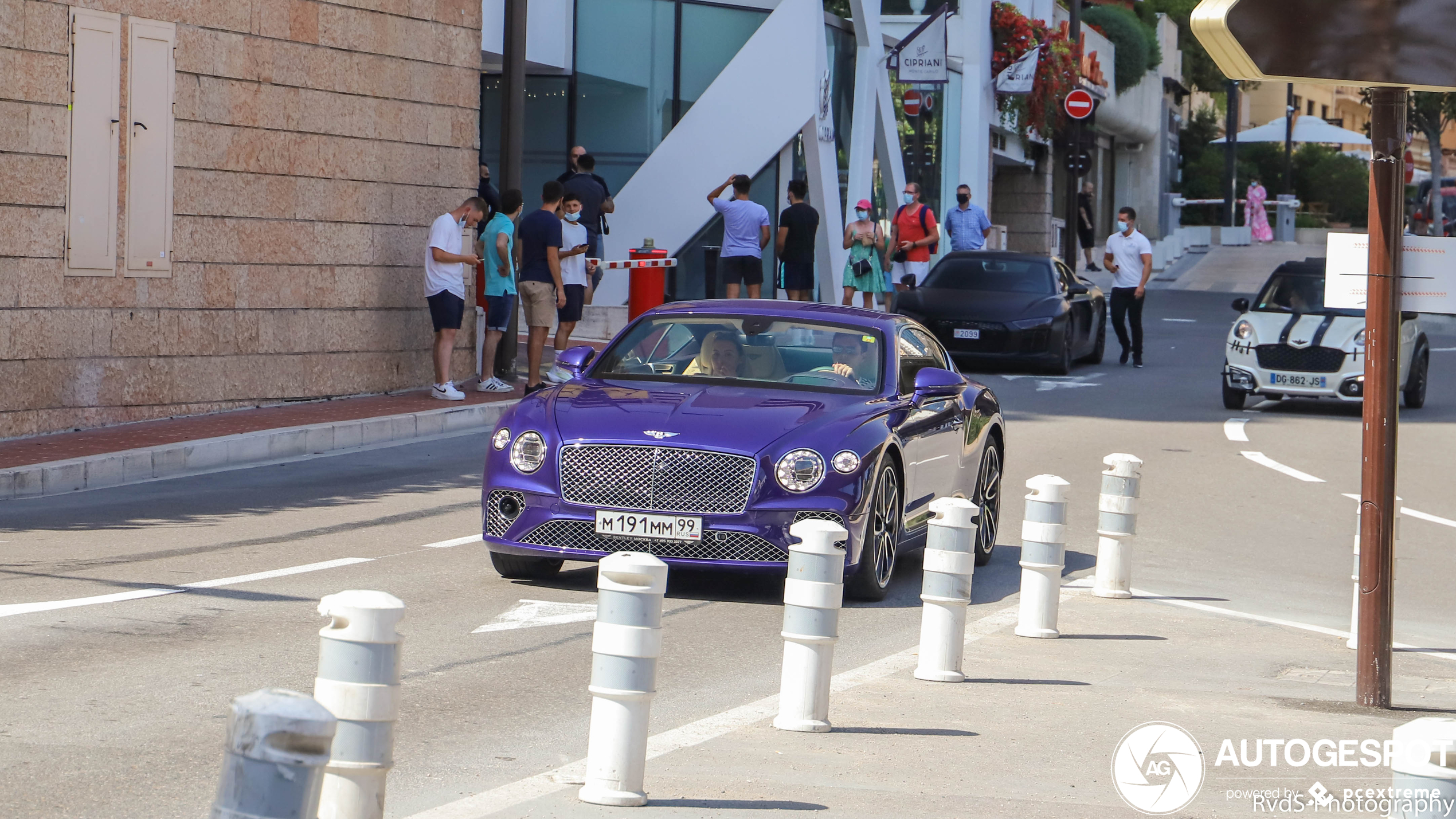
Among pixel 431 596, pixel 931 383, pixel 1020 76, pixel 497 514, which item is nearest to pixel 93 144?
pixel 497 514

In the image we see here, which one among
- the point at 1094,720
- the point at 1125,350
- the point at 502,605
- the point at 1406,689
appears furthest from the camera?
the point at 1125,350

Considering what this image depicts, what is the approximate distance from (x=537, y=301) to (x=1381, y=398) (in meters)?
Result: 11.6

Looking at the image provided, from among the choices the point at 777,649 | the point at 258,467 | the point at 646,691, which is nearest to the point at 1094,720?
the point at 777,649

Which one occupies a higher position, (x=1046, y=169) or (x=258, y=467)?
(x=1046, y=169)

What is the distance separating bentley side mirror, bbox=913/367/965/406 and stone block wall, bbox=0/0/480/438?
23.8 ft

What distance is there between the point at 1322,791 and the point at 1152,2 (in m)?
61.2

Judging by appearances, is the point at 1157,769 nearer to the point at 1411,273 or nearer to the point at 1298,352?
the point at 1411,273

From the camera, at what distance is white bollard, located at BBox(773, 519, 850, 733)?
5992 millimetres

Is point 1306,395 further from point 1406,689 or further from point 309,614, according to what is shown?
point 309,614

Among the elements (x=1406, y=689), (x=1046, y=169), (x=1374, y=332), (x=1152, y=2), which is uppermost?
(x=1152, y=2)

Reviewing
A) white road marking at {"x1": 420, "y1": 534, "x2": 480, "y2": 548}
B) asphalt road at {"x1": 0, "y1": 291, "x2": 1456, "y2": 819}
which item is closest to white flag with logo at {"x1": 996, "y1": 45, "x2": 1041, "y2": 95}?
asphalt road at {"x1": 0, "y1": 291, "x2": 1456, "y2": 819}

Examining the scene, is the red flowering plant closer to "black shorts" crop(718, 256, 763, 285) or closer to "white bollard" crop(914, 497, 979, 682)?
"black shorts" crop(718, 256, 763, 285)

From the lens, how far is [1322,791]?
572 cm

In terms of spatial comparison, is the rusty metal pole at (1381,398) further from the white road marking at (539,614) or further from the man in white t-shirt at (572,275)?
Result: the man in white t-shirt at (572,275)
